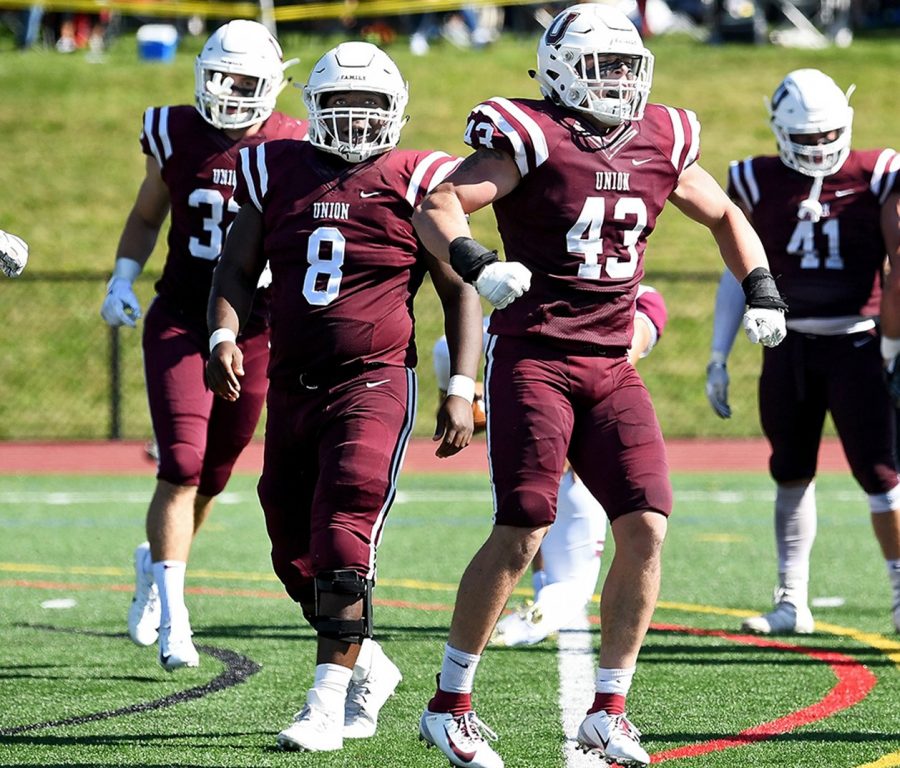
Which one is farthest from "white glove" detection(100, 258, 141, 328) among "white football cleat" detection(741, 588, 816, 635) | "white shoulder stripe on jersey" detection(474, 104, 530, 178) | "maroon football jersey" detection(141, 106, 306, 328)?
"white football cleat" detection(741, 588, 816, 635)

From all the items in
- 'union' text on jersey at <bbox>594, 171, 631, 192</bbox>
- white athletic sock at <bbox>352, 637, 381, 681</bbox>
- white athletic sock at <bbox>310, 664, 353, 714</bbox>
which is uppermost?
'union' text on jersey at <bbox>594, 171, 631, 192</bbox>

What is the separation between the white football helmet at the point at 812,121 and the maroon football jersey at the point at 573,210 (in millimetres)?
1931

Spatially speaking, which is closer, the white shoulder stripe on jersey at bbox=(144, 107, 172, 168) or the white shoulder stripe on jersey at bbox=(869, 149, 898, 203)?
the white shoulder stripe on jersey at bbox=(144, 107, 172, 168)

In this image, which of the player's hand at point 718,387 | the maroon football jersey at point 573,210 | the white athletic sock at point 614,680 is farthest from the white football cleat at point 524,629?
the maroon football jersey at point 573,210

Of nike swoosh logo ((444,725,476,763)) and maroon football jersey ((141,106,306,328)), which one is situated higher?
maroon football jersey ((141,106,306,328))

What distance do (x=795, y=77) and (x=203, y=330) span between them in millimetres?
2425

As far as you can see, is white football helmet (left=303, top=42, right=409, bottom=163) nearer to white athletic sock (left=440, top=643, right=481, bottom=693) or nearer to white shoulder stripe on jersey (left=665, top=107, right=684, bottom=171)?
white shoulder stripe on jersey (left=665, top=107, right=684, bottom=171)

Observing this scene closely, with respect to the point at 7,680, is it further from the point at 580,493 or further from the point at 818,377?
the point at 818,377

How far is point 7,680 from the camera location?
505 centimetres

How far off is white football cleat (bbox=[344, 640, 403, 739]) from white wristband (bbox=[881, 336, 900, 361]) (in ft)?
7.40

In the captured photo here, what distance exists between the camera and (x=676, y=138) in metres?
4.11

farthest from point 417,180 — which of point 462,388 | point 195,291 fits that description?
point 195,291

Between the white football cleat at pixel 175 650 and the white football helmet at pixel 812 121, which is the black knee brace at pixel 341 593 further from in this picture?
the white football helmet at pixel 812 121

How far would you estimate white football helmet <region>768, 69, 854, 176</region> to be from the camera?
5828mm
